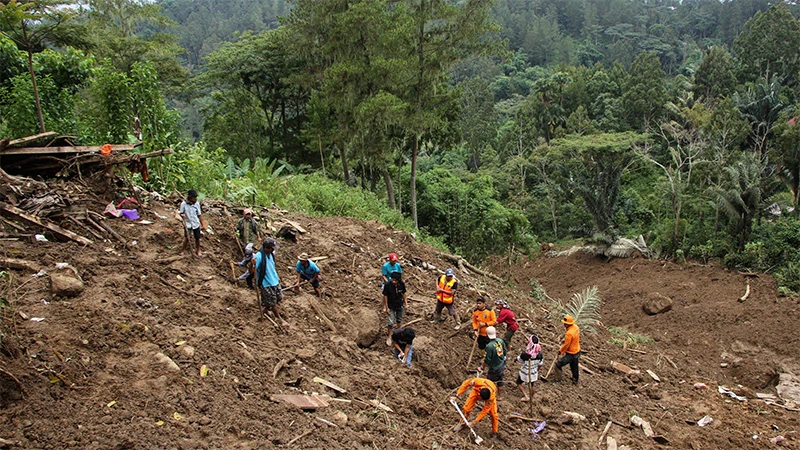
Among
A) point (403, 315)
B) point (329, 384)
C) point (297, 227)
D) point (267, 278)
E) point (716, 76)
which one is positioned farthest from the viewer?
point (716, 76)

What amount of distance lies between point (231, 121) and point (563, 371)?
66.1 ft

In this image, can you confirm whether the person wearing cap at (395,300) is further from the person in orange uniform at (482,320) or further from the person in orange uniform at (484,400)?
the person in orange uniform at (484,400)

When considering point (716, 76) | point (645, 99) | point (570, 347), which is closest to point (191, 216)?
point (570, 347)

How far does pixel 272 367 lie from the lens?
6102mm

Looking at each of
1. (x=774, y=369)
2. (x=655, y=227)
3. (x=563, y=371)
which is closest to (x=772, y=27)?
(x=655, y=227)

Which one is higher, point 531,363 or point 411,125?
point 411,125

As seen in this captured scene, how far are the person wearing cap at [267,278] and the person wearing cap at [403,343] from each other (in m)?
1.55

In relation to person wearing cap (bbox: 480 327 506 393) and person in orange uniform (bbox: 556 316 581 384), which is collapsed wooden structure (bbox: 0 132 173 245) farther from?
person in orange uniform (bbox: 556 316 581 384)

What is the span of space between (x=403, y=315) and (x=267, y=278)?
247cm

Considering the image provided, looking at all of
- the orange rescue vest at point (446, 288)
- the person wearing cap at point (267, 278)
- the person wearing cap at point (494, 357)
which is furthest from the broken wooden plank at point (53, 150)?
the person wearing cap at point (494, 357)

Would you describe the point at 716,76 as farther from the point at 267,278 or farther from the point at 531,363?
the point at 267,278

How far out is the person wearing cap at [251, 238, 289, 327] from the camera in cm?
681

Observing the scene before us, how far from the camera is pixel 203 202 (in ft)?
31.6

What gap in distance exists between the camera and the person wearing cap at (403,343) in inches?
289
